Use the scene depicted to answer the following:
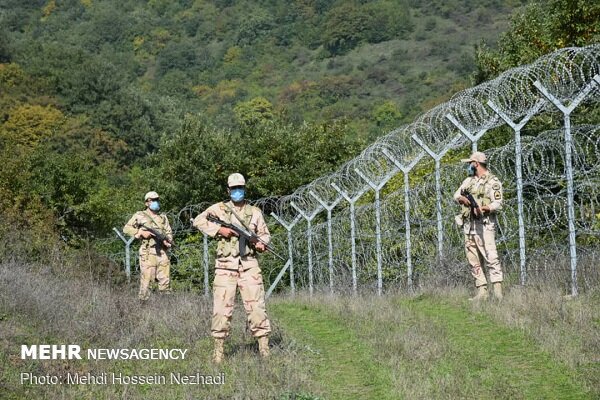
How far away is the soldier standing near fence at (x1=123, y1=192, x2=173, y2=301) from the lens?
15031 millimetres

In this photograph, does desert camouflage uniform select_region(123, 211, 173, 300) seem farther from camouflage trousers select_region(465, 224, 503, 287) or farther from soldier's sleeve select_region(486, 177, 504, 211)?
soldier's sleeve select_region(486, 177, 504, 211)

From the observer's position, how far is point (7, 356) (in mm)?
8352

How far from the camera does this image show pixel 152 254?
15188 mm

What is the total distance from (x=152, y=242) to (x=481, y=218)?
5.87m

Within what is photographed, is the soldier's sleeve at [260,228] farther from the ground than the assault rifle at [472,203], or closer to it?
closer to it

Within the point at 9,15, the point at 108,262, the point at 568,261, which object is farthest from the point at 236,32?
the point at 568,261

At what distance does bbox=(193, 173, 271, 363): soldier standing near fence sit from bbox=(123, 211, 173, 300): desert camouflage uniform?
19.5 ft

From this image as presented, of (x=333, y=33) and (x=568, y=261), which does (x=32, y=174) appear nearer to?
(x=568, y=261)

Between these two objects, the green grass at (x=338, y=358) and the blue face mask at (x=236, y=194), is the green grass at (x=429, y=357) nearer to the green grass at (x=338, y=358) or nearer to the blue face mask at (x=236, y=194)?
the green grass at (x=338, y=358)

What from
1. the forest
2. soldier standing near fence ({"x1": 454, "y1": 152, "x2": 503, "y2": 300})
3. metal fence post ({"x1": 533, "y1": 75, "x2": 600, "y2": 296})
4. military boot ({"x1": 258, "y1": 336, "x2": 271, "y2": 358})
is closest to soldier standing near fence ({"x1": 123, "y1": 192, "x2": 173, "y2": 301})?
the forest

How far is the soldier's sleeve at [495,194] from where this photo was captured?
10.9 m

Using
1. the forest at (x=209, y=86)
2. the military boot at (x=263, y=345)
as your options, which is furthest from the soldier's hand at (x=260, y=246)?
the forest at (x=209, y=86)

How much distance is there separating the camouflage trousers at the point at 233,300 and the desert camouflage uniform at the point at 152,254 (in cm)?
599

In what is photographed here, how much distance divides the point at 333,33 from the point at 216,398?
4489 inches
